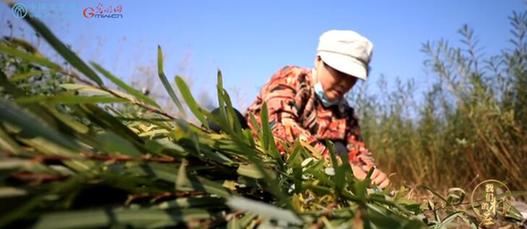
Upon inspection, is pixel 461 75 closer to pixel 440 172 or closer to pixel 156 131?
pixel 440 172

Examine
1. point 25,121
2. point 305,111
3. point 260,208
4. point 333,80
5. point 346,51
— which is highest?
point 346,51

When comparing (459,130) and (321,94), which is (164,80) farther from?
(459,130)

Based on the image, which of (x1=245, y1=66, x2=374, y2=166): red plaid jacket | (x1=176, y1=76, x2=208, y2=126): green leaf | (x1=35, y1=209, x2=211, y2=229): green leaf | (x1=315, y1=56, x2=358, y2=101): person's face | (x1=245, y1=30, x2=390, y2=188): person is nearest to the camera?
(x1=35, y1=209, x2=211, y2=229): green leaf

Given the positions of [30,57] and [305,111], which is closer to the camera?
[30,57]

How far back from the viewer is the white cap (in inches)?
86.0

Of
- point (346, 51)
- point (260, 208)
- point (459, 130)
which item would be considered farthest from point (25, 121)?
point (459, 130)

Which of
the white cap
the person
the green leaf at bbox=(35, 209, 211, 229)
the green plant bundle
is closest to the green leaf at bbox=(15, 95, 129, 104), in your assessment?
the green plant bundle

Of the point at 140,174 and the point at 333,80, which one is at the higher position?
the point at 333,80

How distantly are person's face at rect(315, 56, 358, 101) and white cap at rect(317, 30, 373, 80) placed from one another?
0.14 ft

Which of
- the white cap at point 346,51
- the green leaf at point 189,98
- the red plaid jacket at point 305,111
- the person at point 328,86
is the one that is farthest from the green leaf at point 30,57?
the white cap at point 346,51

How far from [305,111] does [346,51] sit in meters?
0.34

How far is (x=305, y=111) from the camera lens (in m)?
2.21

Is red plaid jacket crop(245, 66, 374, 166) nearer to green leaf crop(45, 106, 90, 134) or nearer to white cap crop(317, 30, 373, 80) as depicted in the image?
white cap crop(317, 30, 373, 80)

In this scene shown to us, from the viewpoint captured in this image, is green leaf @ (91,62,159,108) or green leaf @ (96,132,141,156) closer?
green leaf @ (96,132,141,156)
